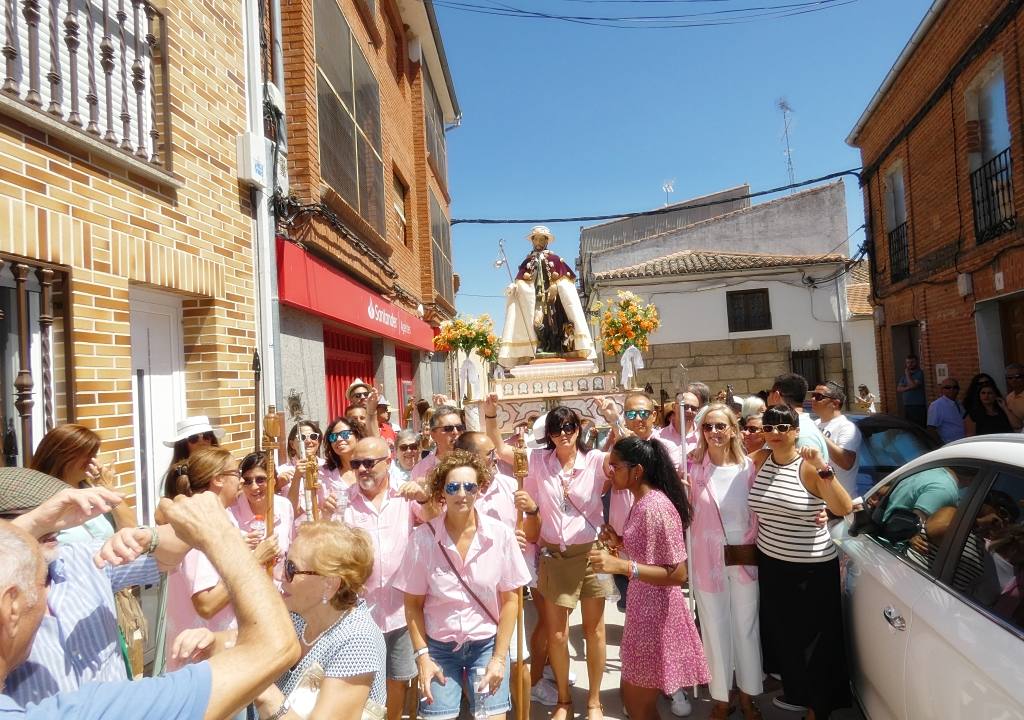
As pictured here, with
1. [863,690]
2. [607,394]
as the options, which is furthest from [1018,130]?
[863,690]

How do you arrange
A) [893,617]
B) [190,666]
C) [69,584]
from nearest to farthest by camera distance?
[190,666] < [69,584] < [893,617]

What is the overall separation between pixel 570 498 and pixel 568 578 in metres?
0.45

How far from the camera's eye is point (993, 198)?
9.35 m

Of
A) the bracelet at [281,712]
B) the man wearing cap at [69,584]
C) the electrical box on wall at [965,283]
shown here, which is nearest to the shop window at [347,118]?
the man wearing cap at [69,584]

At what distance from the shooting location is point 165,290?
447 centimetres

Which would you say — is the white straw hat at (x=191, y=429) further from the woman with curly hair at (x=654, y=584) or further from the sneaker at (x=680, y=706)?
the sneaker at (x=680, y=706)

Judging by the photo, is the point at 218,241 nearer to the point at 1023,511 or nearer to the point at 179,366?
the point at 179,366

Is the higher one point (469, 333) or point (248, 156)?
point (248, 156)

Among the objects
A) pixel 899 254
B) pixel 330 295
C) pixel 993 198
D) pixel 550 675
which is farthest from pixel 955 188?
pixel 550 675

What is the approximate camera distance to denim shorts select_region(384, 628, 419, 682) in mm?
3314

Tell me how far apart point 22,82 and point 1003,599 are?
4.74 meters

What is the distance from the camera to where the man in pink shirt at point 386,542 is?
3307 millimetres

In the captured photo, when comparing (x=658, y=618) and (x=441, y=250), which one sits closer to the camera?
(x=658, y=618)

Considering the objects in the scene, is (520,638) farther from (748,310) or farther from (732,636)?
(748,310)
